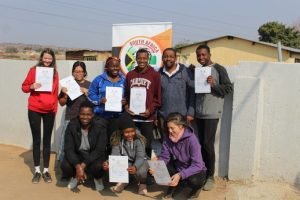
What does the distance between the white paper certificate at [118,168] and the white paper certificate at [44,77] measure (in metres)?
1.38

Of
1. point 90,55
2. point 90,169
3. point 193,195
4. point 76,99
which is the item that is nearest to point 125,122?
point 90,169

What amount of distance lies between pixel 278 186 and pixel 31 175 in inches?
138

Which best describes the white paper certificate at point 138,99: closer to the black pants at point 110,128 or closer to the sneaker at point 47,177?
the black pants at point 110,128

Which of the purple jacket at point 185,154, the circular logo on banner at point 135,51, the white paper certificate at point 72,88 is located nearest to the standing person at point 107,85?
the white paper certificate at point 72,88

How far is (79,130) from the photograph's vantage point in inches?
215

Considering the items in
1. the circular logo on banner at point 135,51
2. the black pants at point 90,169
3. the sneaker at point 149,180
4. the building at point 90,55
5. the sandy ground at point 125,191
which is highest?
the building at point 90,55

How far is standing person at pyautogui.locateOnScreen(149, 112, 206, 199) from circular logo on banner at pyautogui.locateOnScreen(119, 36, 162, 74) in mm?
1513

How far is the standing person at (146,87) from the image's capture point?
5312 millimetres

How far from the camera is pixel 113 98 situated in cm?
546

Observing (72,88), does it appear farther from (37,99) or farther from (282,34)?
(282,34)

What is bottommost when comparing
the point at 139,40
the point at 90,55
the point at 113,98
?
the point at 113,98

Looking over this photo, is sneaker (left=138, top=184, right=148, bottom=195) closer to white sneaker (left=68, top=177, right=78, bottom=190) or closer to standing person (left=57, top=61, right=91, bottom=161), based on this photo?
white sneaker (left=68, top=177, right=78, bottom=190)

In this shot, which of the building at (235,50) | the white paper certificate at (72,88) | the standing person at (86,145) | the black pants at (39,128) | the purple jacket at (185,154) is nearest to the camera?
the purple jacket at (185,154)

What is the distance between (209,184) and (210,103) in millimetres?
1110
